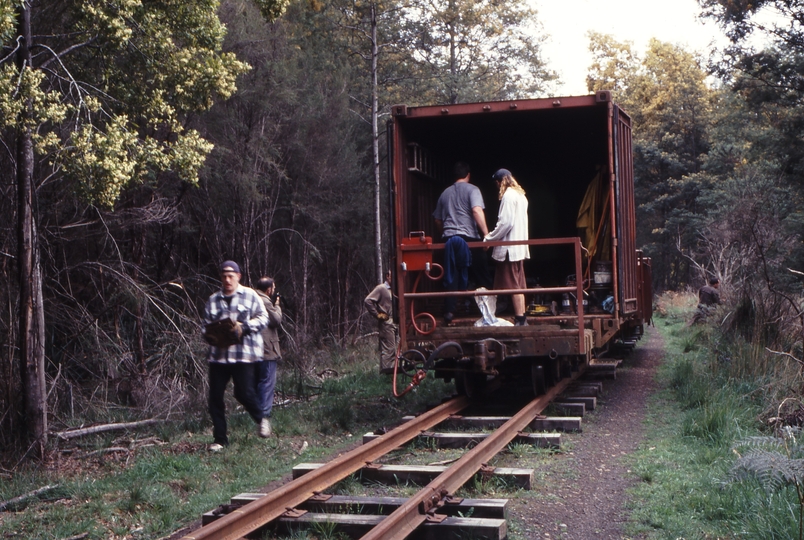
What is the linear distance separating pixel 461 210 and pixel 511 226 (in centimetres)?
71

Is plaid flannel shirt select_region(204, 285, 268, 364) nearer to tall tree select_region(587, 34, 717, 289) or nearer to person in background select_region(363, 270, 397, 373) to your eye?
person in background select_region(363, 270, 397, 373)

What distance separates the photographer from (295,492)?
5.30 meters

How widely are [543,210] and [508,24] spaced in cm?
1828

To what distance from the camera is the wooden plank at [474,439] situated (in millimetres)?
7309

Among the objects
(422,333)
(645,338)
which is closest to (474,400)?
(422,333)

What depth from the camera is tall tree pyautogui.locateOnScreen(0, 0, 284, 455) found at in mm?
7742

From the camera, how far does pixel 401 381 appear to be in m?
12.2

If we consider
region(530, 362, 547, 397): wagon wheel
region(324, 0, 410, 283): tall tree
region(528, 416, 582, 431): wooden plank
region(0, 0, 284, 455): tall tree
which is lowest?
region(528, 416, 582, 431): wooden plank

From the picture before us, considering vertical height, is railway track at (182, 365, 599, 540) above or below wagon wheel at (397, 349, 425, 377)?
below

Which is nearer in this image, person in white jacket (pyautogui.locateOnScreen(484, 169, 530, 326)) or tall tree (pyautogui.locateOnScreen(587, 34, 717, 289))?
person in white jacket (pyautogui.locateOnScreen(484, 169, 530, 326))

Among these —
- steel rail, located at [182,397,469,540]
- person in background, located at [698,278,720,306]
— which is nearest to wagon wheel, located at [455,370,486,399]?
steel rail, located at [182,397,469,540]

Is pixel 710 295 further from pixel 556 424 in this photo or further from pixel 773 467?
pixel 773 467

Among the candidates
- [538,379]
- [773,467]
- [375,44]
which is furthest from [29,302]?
[375,44]

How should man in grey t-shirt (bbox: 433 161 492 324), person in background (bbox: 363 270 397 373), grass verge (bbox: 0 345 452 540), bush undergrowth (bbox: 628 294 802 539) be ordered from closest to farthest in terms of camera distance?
bush undergrowth (bbox: 628 294 802 539), grass verge (bbox: 0 345 452 540), man in grey t-shirt (bbox: 433 161 492 324), person in background (bbox: 363 270 397 373)
